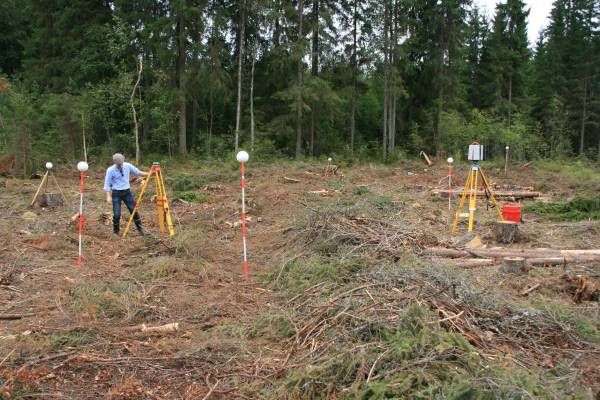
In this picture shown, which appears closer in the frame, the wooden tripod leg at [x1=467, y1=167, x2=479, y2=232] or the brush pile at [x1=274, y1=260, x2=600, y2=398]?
the brush pile at [x1=274, y1=260, x2=600, y2=398]

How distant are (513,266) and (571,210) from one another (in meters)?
5.77

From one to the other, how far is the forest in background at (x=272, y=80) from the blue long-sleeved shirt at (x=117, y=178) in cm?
1113

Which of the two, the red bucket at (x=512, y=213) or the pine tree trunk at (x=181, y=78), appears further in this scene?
the pine tree trunk at (x=181, y=78)

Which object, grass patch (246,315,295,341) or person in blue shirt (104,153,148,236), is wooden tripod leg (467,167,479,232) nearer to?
grass patch (246,315,295,341)

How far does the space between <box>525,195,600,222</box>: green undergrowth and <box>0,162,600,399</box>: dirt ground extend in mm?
494

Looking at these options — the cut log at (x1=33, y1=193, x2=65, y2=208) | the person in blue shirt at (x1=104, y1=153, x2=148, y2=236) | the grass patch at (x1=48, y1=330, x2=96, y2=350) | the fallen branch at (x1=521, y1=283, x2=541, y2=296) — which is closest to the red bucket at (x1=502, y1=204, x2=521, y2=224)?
the fallen branch at (x1=521, y1=283, x2=541, y2=296)

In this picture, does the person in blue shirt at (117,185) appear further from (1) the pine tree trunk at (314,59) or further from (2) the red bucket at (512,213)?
(1) the pine tree trunk at (314,59)

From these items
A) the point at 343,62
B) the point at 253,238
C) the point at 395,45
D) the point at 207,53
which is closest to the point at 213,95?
the point at 207,53

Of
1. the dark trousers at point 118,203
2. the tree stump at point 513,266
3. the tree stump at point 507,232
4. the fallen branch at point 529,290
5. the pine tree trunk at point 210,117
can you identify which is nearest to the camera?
the fallen branch at point 529,290

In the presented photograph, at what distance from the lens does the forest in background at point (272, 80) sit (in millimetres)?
23656

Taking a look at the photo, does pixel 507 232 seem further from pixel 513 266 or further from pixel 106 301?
pixel 106 301

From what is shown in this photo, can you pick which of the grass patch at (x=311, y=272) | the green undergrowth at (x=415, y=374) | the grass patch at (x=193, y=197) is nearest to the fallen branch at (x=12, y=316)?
the grass patch at (x=311, y=272)

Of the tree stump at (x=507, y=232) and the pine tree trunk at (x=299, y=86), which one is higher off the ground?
the pine tree trunk at (x=299, y=86)

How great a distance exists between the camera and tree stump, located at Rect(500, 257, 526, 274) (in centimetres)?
607
